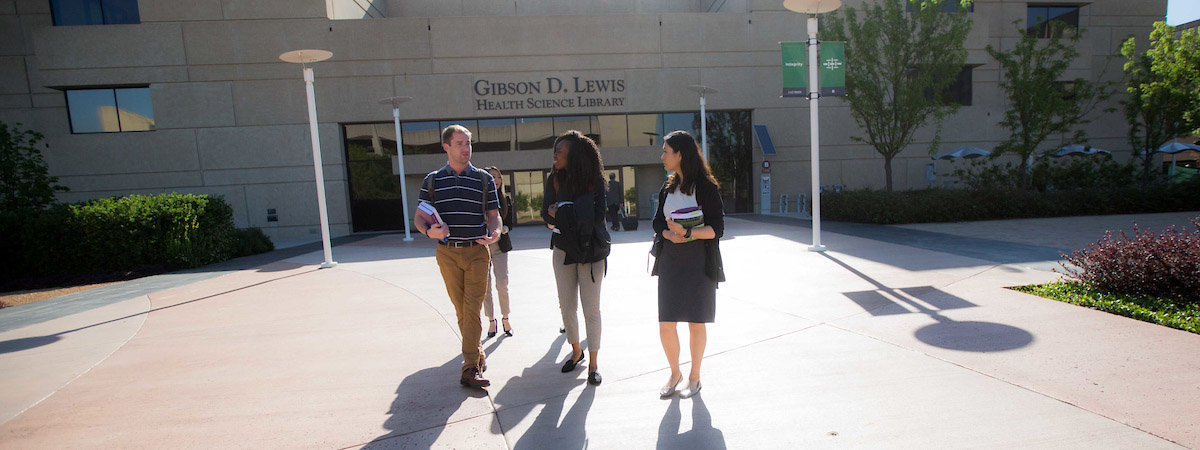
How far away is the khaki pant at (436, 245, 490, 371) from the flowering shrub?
6.12 metres

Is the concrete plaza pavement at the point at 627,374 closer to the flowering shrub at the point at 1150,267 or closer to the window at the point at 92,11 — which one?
the flowering shrub at the point at 1150,267

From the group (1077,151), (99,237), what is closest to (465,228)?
(99,237)

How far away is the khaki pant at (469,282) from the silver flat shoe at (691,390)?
1.45m

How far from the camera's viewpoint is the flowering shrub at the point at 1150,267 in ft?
16.3

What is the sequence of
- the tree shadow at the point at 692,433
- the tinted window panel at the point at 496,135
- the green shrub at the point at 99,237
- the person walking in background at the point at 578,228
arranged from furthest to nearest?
the tinted window panel at the point at 496,135
the green shrub at the point at 99,237
the person walking in background at the point at 578,228
the tree shadow at the point at 692,433

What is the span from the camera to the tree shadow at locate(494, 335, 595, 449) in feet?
9.82

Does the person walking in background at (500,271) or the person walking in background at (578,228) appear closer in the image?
the person walking in background at (578,228)

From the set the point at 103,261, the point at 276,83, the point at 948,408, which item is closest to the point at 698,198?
the point at 948,408

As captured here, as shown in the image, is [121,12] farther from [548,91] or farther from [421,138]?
[548,91]

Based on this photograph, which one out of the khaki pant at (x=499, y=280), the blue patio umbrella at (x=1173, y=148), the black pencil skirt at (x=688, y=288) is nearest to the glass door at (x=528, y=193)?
the khaki pant at (x=499, y=280)

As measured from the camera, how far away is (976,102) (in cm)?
1995

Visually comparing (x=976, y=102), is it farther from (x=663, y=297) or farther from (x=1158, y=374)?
(x=663, y=297)

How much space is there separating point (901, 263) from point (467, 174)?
6753 millimetres

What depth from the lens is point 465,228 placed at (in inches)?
146
